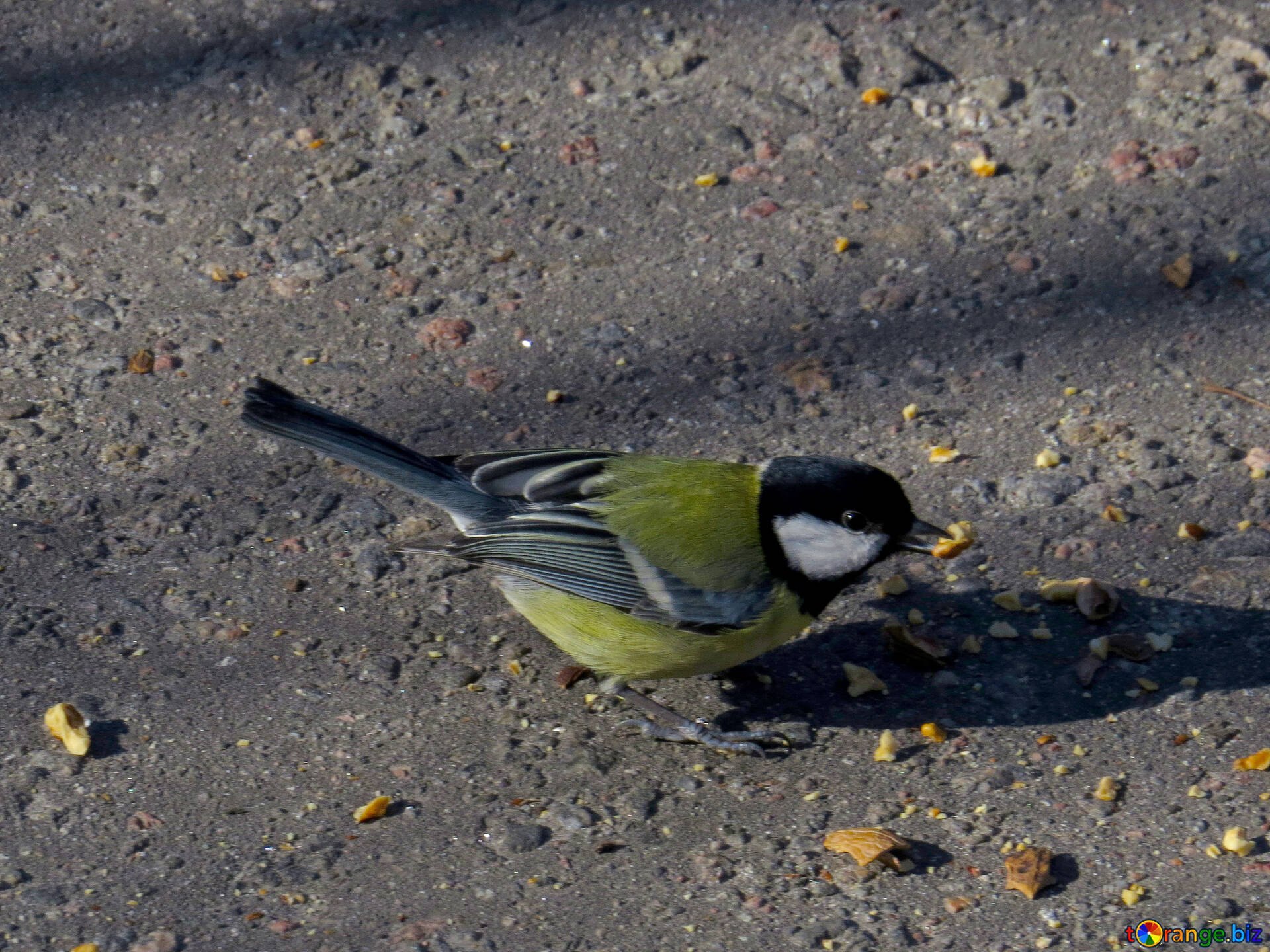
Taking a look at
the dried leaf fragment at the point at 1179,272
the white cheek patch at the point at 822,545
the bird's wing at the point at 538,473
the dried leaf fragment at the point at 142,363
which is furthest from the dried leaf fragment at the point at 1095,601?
the dried leaf fragment at the point at 142,363

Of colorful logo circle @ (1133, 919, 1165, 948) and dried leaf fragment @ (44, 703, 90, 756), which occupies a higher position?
dried leaf fragment @ (44, 703, 90, 756)

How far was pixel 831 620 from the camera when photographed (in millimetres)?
3904

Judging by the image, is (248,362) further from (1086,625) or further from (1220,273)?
(1220,273)

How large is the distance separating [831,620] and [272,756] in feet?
4.99

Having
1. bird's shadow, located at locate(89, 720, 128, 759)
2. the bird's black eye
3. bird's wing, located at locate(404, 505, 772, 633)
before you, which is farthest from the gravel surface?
the bird's black eye

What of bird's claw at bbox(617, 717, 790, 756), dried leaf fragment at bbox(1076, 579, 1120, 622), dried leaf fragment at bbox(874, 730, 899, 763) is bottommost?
dried leaf fragment at bbox(874, 730, 899, 763)

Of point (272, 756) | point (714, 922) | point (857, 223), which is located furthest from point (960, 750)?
point (857, 223)

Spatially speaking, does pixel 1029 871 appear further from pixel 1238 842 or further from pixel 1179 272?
pixel 1179 272

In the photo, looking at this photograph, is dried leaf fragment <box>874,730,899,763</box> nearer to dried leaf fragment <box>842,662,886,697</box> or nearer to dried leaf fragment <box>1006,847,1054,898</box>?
dried leaf fragment <box>842,662,886,697</box>

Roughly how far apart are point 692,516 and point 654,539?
12 centimetres

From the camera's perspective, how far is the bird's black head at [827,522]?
348cm

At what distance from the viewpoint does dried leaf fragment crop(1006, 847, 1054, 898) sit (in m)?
3.07

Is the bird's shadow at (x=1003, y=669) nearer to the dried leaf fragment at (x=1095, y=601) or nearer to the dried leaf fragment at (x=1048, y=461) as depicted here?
the dried leaf fragment at (x=1095, y=601)

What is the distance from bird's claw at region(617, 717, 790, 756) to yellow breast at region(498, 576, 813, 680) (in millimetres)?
131
